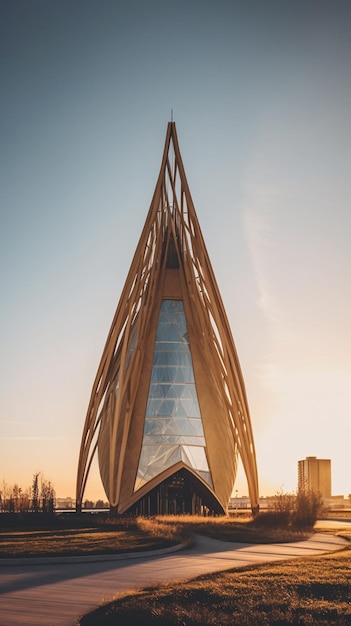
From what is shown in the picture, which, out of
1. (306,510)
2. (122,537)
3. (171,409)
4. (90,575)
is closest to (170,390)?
(171,409)

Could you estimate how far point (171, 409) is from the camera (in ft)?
145

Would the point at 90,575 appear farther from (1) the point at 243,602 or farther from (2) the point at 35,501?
(2) the point at 35,501

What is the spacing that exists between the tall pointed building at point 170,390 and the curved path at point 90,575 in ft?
69.5

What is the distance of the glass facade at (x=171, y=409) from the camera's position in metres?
42.5

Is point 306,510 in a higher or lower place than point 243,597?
lower

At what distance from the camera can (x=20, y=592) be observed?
11.9 metres

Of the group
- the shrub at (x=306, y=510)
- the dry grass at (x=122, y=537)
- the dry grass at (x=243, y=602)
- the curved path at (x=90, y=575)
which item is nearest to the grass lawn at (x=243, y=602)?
the dry grass at (x=243, y=602)

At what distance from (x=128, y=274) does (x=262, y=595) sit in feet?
109

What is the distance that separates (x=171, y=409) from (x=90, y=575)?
1186 inches

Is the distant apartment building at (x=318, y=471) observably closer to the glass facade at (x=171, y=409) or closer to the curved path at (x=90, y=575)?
the glass facade at (x=171, y=409)

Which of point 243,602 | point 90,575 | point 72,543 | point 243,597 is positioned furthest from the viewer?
point 72,543

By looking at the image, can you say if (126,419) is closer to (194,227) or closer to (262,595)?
(194,227)

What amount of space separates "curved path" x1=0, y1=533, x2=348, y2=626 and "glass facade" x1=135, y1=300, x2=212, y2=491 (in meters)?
20.9

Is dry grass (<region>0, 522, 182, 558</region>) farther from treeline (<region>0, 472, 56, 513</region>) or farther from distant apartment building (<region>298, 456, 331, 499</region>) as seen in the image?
distant apartment building (<region>298, 456, 331, 499</region>)
